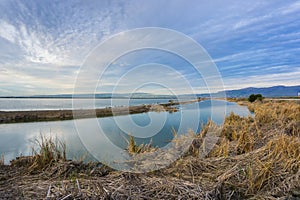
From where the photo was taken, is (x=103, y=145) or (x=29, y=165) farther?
(x=103, y=145)

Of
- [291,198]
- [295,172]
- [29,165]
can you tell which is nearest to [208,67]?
[295,172]

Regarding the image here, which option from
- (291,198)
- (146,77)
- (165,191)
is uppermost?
(146,77)

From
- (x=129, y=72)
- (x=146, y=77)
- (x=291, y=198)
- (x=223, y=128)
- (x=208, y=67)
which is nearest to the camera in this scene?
(x=291, y=198)

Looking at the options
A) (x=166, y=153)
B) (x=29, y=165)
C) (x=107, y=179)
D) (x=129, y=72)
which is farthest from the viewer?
(x=129, y=72)

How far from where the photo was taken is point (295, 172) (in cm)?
310

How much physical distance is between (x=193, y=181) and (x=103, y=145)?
3787 millimetres

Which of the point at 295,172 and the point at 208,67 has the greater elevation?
the point at 208,67

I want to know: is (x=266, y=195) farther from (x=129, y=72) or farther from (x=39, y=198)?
(x=129, y=72)

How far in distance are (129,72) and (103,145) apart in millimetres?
2466

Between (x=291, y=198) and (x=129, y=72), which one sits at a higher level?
(x=129, y=72)

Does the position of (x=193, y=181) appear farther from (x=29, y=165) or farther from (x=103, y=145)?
(x=103, y=145)

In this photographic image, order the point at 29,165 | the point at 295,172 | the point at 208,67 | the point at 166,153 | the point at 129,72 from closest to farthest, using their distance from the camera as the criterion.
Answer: the point at 295,172
the point at 29,165
the point at 166,153
the point at 208,67
the point at 129,72

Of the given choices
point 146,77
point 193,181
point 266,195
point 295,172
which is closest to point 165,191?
point 193,181

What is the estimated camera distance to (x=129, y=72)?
5.14 meters
